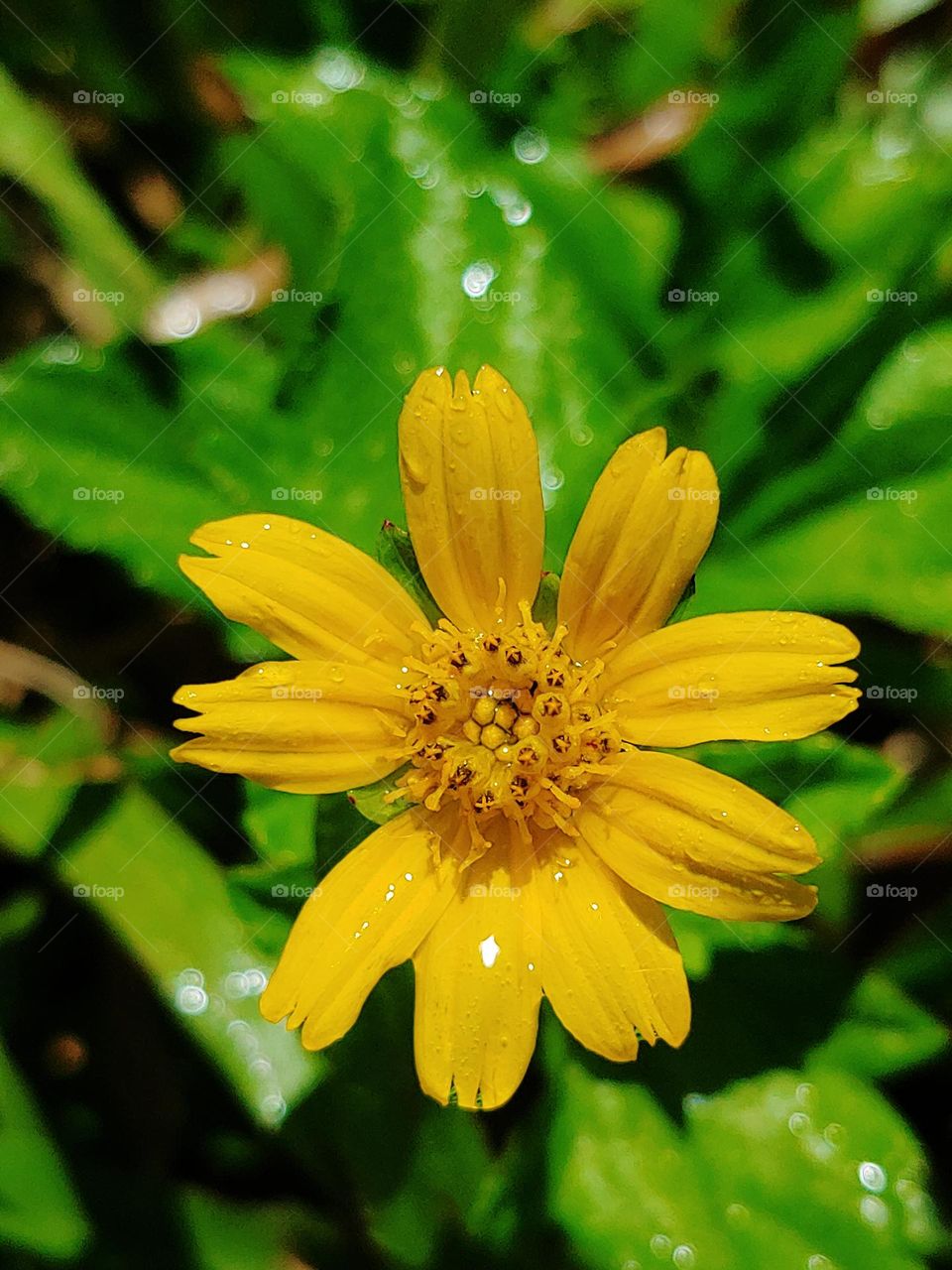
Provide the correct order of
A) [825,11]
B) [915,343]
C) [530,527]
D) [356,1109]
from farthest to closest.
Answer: [825,11] → [915,343] → [356,1109] → [530,527]

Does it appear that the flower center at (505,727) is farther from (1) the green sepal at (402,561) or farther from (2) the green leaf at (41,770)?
A: (2) the green leaf at (41,770)

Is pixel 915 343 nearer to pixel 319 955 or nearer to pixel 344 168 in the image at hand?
pixel 344 168

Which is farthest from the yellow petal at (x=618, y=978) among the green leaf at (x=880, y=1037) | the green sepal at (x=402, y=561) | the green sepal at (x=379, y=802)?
the green leaf at (x=880, y=1037)

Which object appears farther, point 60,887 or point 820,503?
point 60,887

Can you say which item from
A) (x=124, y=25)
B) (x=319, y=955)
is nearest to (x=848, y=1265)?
(x=319, y=955)

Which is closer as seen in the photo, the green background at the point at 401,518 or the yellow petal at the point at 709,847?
the yellow petal at the point at 709,847

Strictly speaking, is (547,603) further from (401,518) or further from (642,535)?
(401,518)

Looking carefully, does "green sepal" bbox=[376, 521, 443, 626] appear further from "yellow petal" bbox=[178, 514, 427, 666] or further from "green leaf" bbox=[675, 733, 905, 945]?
"green leaf" bbox=[675, 733, 905, 945]

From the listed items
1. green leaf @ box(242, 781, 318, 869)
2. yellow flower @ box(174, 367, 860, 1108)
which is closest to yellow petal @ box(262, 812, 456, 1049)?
yellow flower @ box(174, 367, 860, 1108)
